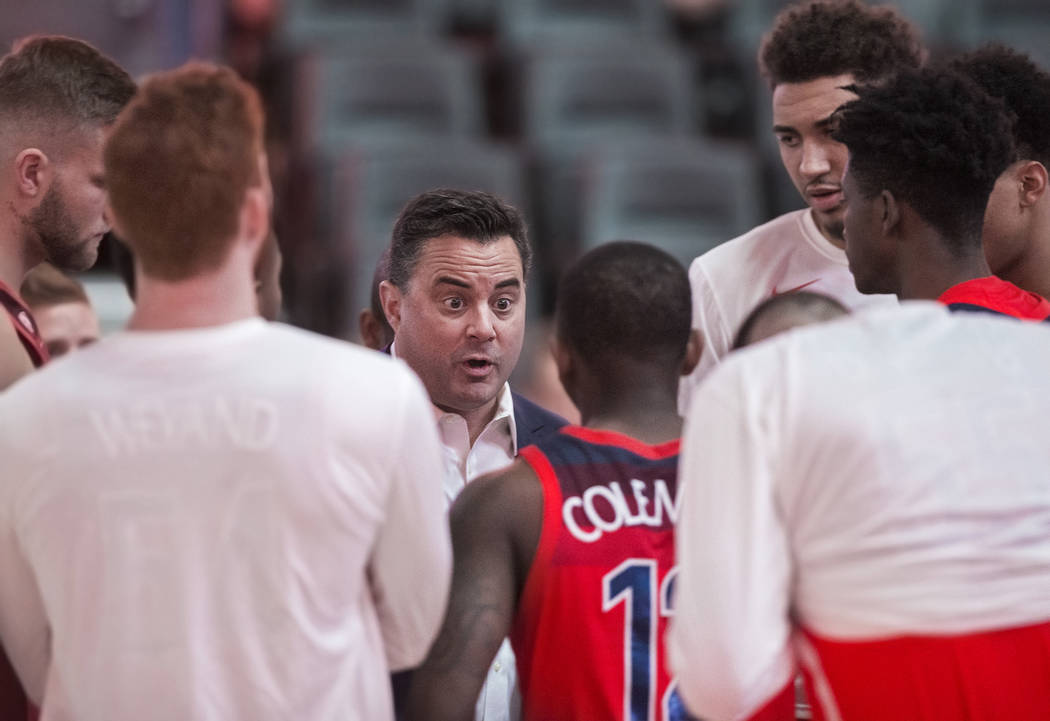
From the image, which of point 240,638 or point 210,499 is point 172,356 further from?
point 240,638

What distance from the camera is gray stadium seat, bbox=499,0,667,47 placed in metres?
9.12

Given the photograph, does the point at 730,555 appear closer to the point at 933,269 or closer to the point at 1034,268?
the point at 933,269

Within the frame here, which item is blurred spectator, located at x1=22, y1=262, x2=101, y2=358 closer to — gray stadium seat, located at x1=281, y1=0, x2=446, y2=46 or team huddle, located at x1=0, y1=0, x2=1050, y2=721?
team huddle, located at x1=0, y1=0, x2=1050, y2=721

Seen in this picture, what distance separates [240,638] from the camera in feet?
6.66

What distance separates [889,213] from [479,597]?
1034 millimetres

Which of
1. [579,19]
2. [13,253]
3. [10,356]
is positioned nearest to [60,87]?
[13,253]

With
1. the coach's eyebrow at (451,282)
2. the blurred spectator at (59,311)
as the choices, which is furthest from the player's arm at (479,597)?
the blurred spectator at (59,311)

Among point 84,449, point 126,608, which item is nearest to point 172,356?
point 84,449

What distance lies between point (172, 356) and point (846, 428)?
1012 millimetres

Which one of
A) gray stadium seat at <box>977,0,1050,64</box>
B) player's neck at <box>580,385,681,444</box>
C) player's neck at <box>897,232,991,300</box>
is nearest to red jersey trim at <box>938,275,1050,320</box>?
player's neck at <box>897,232,991,300</box>

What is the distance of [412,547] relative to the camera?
215 centimetres

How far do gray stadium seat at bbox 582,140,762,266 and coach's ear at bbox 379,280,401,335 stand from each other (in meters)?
4.18

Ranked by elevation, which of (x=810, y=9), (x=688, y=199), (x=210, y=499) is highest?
(x=810, y=9)

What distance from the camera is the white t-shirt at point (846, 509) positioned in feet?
6.77
